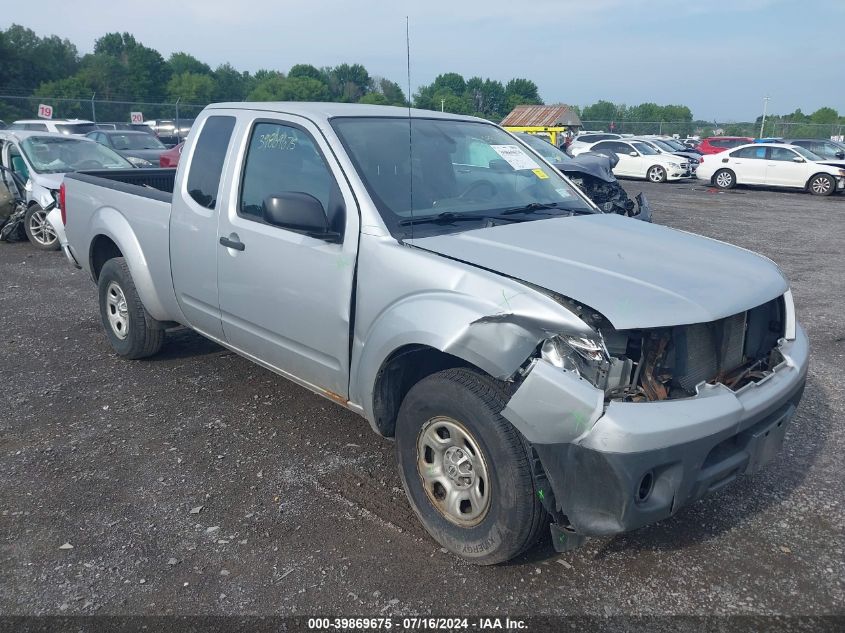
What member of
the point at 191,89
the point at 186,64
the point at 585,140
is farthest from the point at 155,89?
the point at 585,140

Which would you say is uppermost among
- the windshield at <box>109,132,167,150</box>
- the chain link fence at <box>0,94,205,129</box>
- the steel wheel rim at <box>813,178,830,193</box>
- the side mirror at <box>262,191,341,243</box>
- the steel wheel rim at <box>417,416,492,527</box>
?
the chain link fence at <box>0,94,205,129</box>

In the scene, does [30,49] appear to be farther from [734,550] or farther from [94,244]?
[734,550]

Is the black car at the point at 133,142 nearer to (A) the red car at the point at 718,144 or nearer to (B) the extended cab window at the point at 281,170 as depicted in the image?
(B) the extended cab window at the point at 281,170

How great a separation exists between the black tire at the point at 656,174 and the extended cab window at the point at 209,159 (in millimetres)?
22305

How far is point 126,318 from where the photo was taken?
5430mm

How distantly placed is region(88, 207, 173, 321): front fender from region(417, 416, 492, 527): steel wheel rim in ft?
8.51

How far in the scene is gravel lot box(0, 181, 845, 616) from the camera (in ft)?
9.53

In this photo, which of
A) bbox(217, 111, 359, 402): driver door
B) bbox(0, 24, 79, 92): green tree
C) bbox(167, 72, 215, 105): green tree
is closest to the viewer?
bbox(217, 111, 359, 402): driver door

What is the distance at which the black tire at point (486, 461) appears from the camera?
276 cm

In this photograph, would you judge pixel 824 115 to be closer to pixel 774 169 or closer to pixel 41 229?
pixel 774 169

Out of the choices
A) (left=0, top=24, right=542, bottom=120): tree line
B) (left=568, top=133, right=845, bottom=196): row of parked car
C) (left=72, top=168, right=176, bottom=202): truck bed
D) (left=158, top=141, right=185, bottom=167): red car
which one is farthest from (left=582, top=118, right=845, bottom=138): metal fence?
(left=72, top=168, right=176, bottom=202): truck bed

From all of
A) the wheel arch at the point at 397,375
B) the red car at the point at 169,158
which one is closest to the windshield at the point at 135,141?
the red car at the point at 169,158

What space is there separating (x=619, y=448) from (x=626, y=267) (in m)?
0.92

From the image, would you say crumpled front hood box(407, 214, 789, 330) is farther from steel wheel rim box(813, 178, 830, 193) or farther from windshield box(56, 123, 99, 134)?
steel wheel rim box(813, 178, 830, 193)
